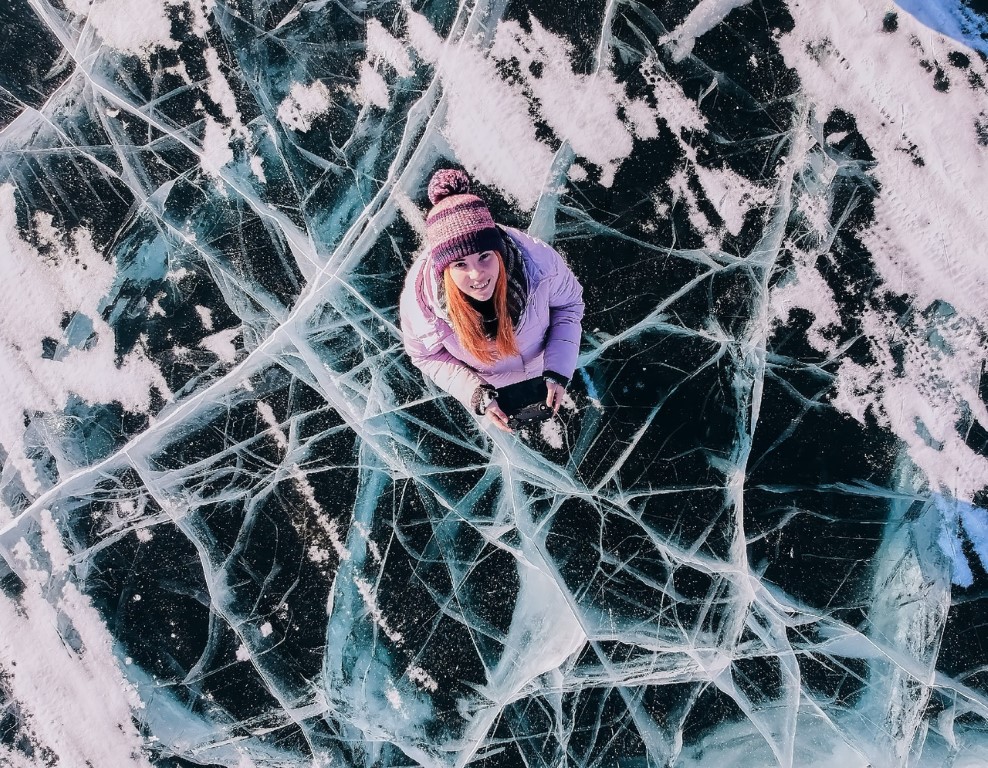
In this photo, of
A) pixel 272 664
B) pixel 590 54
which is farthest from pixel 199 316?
pixel 590 54

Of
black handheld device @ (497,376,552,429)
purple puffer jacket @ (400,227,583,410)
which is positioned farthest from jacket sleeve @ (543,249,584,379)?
black handheld device @ (497,376,552,429)

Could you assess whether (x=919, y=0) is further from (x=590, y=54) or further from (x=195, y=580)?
(x=195, y=580)

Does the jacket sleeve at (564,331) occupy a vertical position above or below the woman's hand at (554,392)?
above

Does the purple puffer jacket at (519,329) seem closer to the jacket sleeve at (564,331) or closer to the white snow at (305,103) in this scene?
the jacket sleeve at (564,331)

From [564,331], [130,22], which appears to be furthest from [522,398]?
[130,22]

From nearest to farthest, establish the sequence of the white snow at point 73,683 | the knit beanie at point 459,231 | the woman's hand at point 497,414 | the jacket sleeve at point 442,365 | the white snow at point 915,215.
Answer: the knit beanie at point 459,231, the jacket sleeve at point 442,365, the woman's hand at point 497,414, the white snow at point 915,215, the white snow at point 73,683

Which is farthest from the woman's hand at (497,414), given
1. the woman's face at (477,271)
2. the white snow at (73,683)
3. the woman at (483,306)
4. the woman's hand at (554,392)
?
the white snow at (73,683)

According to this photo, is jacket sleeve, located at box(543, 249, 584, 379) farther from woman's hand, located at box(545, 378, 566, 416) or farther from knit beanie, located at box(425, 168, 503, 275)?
knit beanie, located at box(425, 168, 503, 275)
